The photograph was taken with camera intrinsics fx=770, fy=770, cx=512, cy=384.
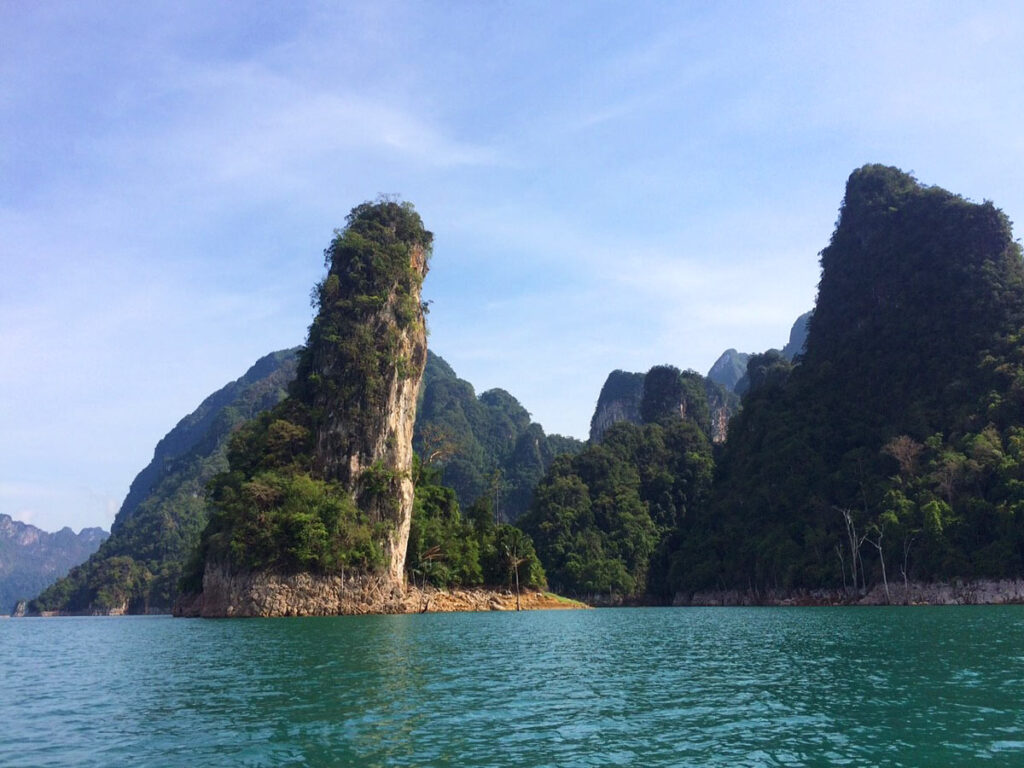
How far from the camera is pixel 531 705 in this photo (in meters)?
17.3

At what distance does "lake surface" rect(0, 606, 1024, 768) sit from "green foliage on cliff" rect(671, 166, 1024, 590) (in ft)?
151

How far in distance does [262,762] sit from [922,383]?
98.4 meters

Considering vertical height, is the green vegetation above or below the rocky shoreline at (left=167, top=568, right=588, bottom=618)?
above

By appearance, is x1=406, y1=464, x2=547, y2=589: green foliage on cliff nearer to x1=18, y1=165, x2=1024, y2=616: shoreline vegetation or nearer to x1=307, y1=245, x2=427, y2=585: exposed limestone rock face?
x1=18, y1=165, x2=1024, y2=616: shoreline vegetation

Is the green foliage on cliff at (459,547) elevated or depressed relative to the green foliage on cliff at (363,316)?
depressed

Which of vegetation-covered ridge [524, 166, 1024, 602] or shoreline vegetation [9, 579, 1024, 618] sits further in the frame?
vegetation-covered ridge [524, 166, 1024, 602]

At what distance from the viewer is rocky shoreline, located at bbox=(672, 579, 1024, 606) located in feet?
216

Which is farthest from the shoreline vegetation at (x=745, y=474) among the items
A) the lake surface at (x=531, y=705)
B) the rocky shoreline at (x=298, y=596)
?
the lake surface at (x=531, y=705)

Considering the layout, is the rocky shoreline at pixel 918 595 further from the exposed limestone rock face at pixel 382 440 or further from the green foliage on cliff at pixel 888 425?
the exposed limestone rock face at pixel 382 440

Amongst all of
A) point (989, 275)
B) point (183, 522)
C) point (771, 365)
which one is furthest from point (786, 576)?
point (183, 522)

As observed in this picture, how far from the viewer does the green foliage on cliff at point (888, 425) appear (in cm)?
7238

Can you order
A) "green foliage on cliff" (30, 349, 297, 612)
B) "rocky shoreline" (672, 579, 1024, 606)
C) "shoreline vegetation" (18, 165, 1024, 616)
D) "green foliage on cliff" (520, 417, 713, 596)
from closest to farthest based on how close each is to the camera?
"rocky shoreline" (672, 579, 1024, 606) → "shoreline vegetation" (18, 165, 1024, 616) → "green foliage on cliff" (520, 417, 713, 596) → "green foliage on cliff" (30, 349, 297, 612)

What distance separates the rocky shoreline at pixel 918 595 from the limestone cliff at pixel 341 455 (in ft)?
151

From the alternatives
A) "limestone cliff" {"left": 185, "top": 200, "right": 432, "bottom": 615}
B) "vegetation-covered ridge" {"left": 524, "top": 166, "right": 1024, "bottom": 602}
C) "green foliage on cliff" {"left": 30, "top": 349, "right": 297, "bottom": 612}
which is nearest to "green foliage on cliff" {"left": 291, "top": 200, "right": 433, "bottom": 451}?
"limestone cliff" {"left": 185, "top": 200, "right": 432, "bottom": 615}
